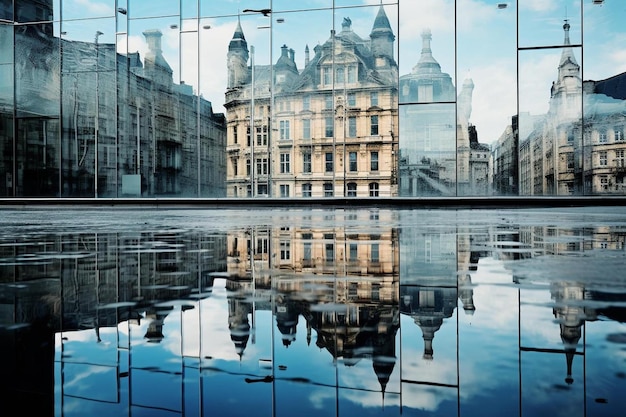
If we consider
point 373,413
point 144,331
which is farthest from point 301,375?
point 144,331

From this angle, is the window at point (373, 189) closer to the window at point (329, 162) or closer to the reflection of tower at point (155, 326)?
the window at point (329, 162)

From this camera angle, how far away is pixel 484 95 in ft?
55.9

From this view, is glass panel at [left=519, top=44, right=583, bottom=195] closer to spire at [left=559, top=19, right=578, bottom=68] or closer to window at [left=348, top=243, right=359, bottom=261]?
spire at [left=559, top=19, right=578, bottom=68]

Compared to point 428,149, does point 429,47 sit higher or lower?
higher

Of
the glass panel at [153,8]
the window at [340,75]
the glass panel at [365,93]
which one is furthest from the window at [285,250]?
the glass panel at [153,8]

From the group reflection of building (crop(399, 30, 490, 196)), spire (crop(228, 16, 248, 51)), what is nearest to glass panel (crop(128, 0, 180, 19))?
spire (crop(228, 16, 248, 51))

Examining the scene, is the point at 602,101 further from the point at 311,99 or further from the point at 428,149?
the point at 311,99

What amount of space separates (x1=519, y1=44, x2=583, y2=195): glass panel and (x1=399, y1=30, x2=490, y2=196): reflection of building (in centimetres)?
122

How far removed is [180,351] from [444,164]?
656 inches

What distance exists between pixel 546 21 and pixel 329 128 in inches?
258

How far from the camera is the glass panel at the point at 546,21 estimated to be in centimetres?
1652

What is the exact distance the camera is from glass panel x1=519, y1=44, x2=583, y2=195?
16.7 m

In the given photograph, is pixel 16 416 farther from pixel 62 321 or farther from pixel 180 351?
pixel 62 321

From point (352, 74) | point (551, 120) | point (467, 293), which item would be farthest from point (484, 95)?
point (467, 293)
